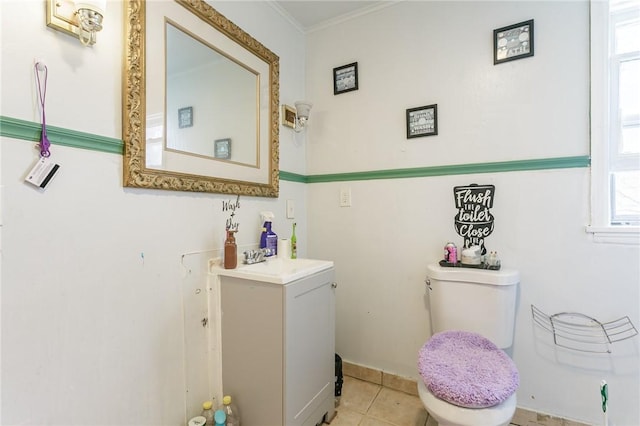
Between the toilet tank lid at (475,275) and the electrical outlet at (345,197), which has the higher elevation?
the electrical outlet at (345,197)

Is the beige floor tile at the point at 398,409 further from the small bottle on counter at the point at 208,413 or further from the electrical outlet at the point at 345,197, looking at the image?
the electrical outlet at the point at 345,197

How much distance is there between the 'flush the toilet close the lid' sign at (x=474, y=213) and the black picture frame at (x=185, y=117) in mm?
1368

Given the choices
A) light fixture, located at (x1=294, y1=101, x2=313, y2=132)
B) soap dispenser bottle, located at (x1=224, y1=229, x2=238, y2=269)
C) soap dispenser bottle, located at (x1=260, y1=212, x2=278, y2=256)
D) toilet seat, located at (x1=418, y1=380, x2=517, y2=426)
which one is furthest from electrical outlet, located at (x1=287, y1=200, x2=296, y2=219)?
toilet seat, located at (x1=418, y1=380, x2=517, y2=426)

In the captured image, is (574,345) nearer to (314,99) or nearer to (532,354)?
(532,354)

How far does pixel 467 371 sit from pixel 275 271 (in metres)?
0.83

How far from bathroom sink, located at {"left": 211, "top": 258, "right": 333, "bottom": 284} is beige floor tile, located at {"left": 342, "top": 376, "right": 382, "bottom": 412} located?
0.81 metres

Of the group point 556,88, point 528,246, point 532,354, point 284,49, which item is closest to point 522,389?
point 532,354

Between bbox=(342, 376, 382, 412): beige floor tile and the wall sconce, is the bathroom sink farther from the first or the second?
the wall sconce

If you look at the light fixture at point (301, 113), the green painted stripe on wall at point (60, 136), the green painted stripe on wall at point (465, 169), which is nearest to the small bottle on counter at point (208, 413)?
the green painted stripe on wall at point (60, 136)

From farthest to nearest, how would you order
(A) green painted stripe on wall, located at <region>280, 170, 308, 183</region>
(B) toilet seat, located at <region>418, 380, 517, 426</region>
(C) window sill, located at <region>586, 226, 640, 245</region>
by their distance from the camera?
(A) green painted stripe on wall, located at <region>280, 170, 308, 183</region>, (C) window sill, located at <region>586, 226, 640, 245</region>, (B) toilet seat, located at <region>418, 380, 517, 426</region>

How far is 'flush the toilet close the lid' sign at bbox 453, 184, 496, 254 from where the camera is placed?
1.52 metres

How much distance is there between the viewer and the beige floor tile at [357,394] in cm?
160

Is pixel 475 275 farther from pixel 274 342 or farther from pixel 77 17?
pixel 77 17

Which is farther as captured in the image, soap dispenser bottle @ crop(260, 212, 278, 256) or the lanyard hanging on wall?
soap dispenser bottle @ crop(260, 212, 278, 256)
